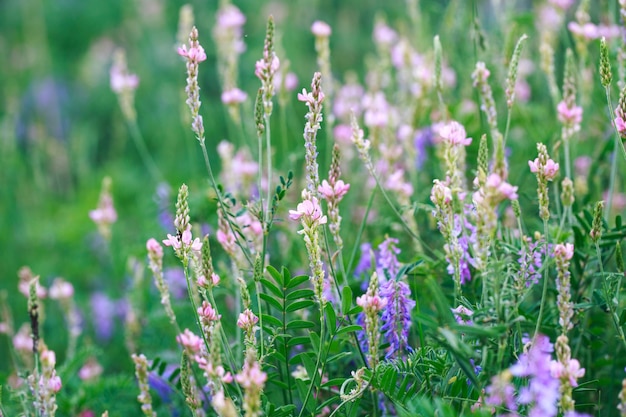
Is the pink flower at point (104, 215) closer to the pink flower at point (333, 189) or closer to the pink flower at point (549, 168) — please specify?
the pink flower at point (333, 189)

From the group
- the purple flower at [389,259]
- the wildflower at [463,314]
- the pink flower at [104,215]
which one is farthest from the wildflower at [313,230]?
the pink flower at [104,215]

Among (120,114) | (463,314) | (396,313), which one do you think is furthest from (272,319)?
(120,114)

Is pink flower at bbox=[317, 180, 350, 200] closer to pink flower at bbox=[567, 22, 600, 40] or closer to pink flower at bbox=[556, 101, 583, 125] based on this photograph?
pink flower at bbox=[556, 101, 583, 125]

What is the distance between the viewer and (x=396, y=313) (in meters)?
1.43

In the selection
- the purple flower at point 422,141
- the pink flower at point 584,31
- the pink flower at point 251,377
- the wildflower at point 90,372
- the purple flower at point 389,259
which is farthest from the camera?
the purple flower at point 422,141

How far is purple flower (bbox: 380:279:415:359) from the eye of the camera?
4.69 feet

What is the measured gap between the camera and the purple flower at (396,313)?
1.43 m

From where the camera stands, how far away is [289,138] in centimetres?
350

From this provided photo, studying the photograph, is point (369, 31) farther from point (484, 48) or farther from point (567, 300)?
point (567, 300)

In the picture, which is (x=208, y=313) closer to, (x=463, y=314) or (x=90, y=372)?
(x=463, y=314)

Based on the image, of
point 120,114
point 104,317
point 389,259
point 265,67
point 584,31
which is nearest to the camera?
point 265,67

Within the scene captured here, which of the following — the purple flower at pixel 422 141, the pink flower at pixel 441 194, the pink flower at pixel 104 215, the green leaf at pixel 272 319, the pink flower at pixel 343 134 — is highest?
the pink flower at pixel 343 134

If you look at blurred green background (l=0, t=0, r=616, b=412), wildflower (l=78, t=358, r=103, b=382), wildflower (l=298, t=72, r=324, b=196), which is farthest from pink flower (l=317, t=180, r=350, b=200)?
wildflower (l=78, t=358, r=103, b=382)

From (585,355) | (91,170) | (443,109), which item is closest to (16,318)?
(91,170)
